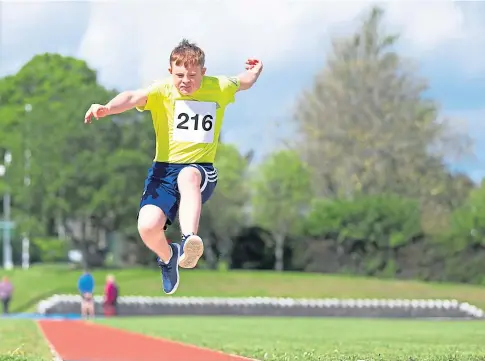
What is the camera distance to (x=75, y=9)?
30.0 meters

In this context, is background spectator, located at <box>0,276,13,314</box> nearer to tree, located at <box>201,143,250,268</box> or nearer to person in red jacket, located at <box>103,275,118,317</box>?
person in red jacket, located at <box>103,275,118,317</box>

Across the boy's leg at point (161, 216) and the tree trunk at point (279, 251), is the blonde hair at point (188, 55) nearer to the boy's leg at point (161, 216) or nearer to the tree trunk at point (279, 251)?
the boy's leg at point (161, 216)

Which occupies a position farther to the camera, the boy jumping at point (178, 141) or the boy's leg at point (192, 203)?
the boy jumping at point (178, 141)

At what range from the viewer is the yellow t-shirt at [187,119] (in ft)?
25.7

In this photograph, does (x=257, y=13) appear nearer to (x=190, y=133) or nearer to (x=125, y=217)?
(x=190, y=133)

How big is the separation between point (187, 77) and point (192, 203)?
0.97m

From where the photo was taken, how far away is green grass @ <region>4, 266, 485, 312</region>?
38.1 meters

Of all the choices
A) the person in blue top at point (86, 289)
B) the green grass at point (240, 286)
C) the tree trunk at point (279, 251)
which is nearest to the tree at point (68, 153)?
the green grass at point (240, 286)

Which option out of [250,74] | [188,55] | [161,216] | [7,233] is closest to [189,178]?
[161,216]

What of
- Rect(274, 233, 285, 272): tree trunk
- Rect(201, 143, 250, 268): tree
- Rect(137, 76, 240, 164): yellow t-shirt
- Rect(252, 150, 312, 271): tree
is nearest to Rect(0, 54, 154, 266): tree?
Rect(201, 143, 250, 268): tree

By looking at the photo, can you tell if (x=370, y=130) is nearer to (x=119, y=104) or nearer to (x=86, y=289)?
(x=86, y=289)

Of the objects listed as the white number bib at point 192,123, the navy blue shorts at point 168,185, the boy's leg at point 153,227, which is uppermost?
the white number bib at point 192,123

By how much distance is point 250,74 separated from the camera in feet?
27.6

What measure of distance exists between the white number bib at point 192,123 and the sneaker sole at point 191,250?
968 millimetres
